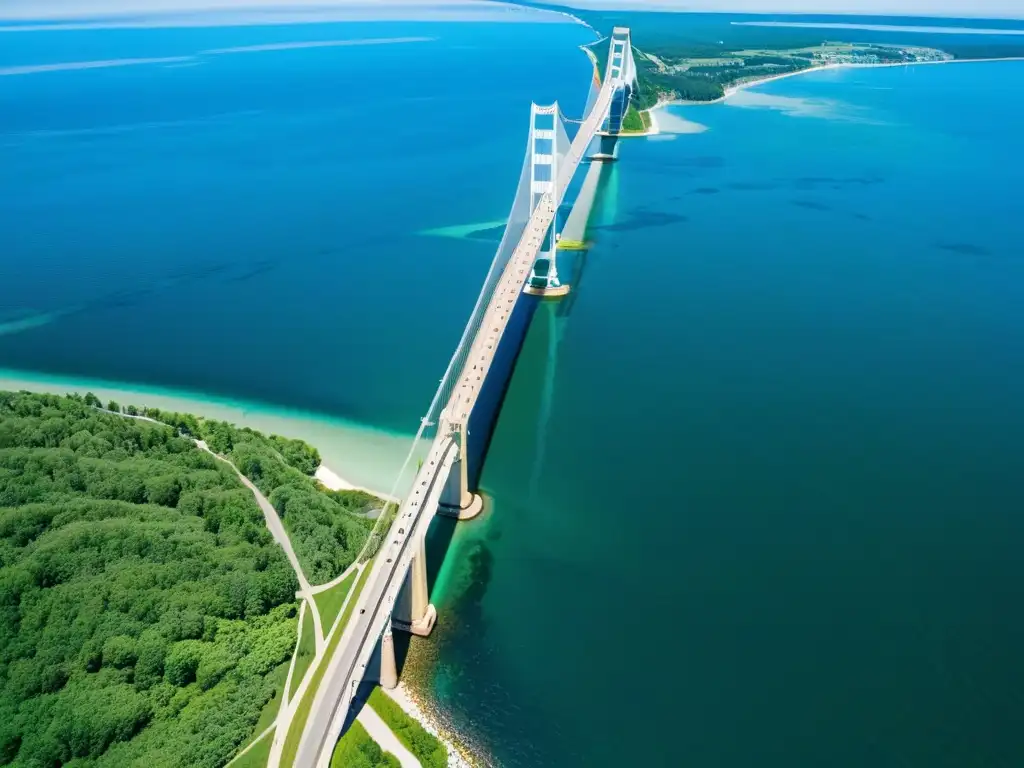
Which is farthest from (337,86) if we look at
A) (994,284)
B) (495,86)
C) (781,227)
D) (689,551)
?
(689,551)

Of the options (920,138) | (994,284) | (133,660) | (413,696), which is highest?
(920,138)

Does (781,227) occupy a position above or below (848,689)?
above

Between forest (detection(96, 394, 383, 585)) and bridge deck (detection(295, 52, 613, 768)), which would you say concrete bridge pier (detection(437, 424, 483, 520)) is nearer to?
bridge deck (detection(295, 52, 613, 768))

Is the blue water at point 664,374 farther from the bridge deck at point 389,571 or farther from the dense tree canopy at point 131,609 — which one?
the dense tree canopy at point 131,609

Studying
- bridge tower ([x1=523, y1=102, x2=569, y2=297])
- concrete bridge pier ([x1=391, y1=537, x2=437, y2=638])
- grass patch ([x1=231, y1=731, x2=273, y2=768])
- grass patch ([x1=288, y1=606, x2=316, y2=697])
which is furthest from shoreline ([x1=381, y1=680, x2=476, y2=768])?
bridge tower ([x1=523, y1=102, x2=569, y2=297])

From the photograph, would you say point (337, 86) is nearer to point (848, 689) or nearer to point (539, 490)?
point (539, 490)

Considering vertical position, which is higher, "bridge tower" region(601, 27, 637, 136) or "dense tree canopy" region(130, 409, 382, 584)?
"bridge tower" region(601, 27, 637, 136)
